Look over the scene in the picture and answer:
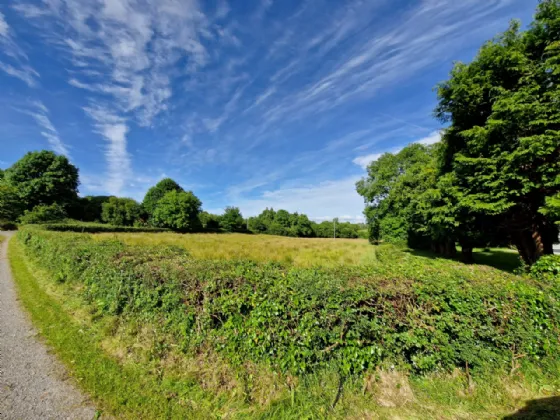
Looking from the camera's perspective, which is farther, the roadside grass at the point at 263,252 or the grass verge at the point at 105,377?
the roadside grass at the point at 263,252

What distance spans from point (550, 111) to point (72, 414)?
15.0 metres

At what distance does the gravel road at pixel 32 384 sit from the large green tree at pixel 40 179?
50326 millimetres

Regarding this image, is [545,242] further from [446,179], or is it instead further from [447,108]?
[447,108]

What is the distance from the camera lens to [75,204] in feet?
148

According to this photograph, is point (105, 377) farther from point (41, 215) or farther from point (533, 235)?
point (41, 215)

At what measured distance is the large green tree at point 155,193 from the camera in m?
54.2

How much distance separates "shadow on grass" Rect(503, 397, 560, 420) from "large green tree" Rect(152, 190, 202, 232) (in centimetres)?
4859

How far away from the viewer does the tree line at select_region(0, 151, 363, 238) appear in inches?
1313

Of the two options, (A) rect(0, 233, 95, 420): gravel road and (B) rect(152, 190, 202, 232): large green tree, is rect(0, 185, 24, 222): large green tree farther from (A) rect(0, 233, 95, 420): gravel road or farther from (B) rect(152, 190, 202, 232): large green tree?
(A) rect(0, 233, 95, 420): gravel road

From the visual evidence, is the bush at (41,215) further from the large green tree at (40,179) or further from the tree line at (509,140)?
the tree line at (509,140)

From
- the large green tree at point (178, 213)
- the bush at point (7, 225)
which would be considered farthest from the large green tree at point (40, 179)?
the large green tree at point (178, 213)

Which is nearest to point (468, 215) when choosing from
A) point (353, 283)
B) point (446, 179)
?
point (446, 179)

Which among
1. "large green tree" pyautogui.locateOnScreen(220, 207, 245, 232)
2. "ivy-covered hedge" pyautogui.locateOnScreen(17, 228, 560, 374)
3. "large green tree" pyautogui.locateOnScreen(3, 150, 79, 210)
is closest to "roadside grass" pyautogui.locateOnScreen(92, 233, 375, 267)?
"ivy-covered hedge" pyautogui.locateOnScreen(17, 228, 560, 374)

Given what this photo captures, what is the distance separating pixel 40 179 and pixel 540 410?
197 feet
